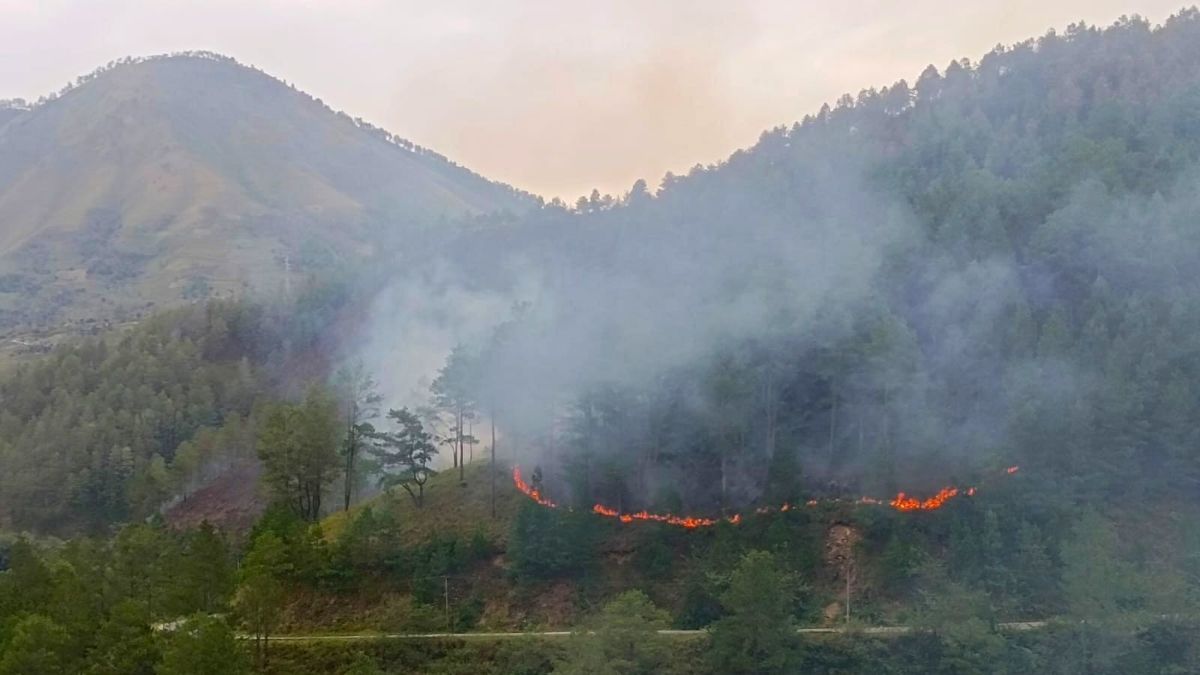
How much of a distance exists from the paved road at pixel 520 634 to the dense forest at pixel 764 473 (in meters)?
0.42

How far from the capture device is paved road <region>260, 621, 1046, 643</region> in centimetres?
3678

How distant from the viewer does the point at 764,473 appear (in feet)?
157

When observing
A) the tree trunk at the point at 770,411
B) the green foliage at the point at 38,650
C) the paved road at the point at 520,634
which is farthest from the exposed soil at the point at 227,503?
the tree trunk at the point at 770,411

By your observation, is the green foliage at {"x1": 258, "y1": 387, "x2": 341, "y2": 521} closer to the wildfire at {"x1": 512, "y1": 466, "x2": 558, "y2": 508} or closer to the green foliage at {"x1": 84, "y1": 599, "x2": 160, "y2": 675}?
the wildfire at {"x1": 512, "y1": 466, "x2": 558, "y2": 508}

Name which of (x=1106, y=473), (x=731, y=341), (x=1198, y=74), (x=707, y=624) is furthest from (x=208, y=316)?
(x=1198, y=74)

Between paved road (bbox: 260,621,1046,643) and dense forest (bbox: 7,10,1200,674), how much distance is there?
1.37 feet

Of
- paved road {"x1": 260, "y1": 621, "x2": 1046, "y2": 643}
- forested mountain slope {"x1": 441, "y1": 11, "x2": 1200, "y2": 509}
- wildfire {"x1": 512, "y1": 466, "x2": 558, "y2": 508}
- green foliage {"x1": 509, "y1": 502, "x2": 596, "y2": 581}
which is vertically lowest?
paved road {"x1": 260, "y1": 621, "x2": 1046, "y2": 643}

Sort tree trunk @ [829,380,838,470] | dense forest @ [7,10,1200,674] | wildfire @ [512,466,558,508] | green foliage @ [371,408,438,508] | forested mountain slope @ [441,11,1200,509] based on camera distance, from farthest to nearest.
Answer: green foliage @ [371,408,438,508], tree trunk @ [829,380,838,470], wildfire @ [512,466,558,508], forested mountain slope @ [441,11,1200,509], dense forest @ [7,10,1200,674]

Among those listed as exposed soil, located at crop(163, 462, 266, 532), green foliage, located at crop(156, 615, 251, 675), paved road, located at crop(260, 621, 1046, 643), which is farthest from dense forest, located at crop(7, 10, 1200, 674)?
exposed soil, located at crop(163, 462, 266, 532)

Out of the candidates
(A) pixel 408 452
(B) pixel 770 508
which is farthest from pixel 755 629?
(A) pixel 408 452

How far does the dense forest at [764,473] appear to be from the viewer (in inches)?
1380

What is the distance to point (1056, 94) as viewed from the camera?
89.2 meters

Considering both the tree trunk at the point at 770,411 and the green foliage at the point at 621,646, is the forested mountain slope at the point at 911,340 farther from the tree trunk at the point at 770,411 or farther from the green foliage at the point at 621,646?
the green foliage at the point at 621,646

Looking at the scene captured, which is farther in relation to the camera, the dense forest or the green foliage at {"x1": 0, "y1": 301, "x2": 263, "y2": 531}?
the green foliage at {"x1": 0, "y1": 301, "x2": 263, "y2": 531}
